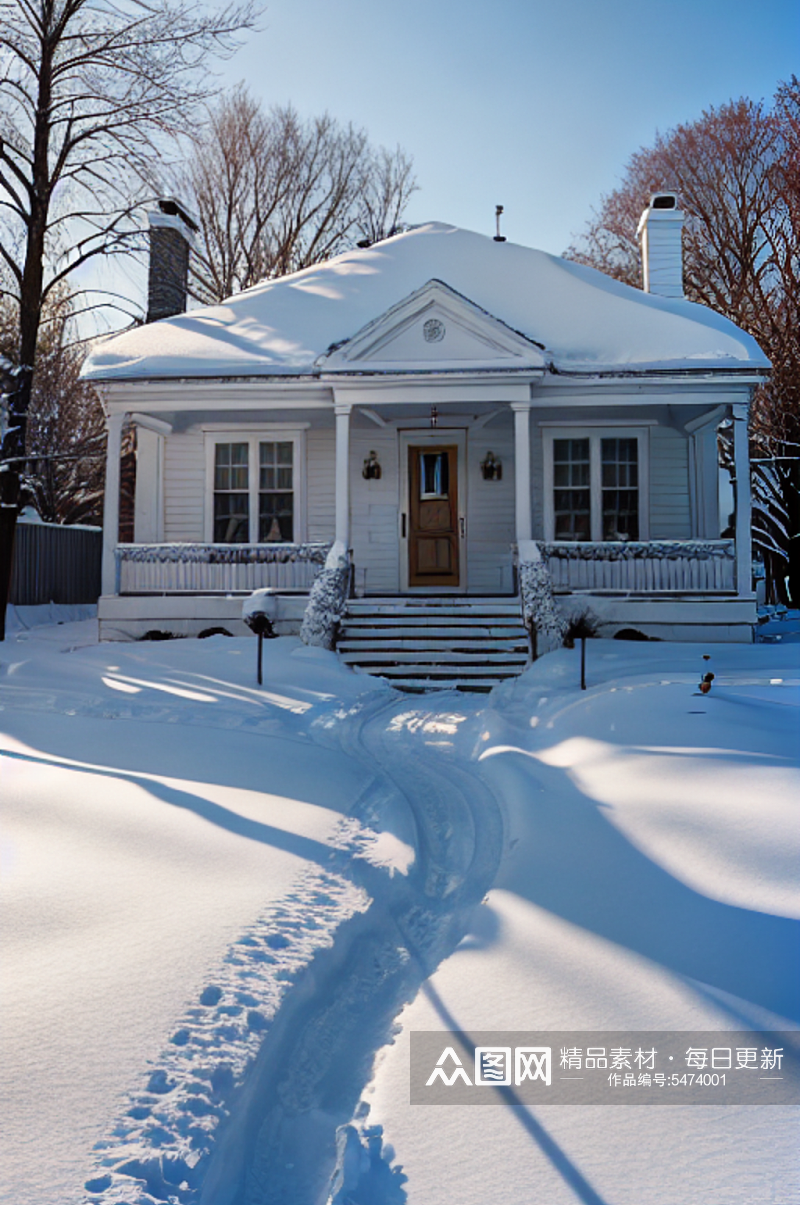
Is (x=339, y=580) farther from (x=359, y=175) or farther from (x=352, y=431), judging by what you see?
(x=359, y=175)

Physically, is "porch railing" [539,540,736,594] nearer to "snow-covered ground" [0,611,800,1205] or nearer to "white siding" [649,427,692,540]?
"white siding" [649,427,692,540]

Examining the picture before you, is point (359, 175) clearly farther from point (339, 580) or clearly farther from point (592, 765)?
point (592, 765)

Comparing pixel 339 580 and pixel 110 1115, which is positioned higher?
pixel 339 580

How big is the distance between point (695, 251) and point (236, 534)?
17.0 meters

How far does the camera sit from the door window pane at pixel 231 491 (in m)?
14.8

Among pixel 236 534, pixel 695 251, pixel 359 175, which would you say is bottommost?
pixel 236 534

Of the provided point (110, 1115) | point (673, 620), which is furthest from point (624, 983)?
point (673, 620)

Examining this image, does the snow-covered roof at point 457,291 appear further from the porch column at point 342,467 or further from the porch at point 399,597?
the porch at point 399,597

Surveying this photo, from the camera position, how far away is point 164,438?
1488cm

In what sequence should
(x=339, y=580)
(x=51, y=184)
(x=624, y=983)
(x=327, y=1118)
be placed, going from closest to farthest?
1. (x=327, y=1118)
2. (x=624, y=983)
3. (x=339, y=580)
4. (x=51, y=184)

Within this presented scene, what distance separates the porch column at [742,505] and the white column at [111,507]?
9145mm

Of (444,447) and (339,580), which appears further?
(444,447)

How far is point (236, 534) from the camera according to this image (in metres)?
14.8

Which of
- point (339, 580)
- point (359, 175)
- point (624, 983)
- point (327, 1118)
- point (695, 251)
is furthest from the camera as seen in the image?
point (359, 175)
